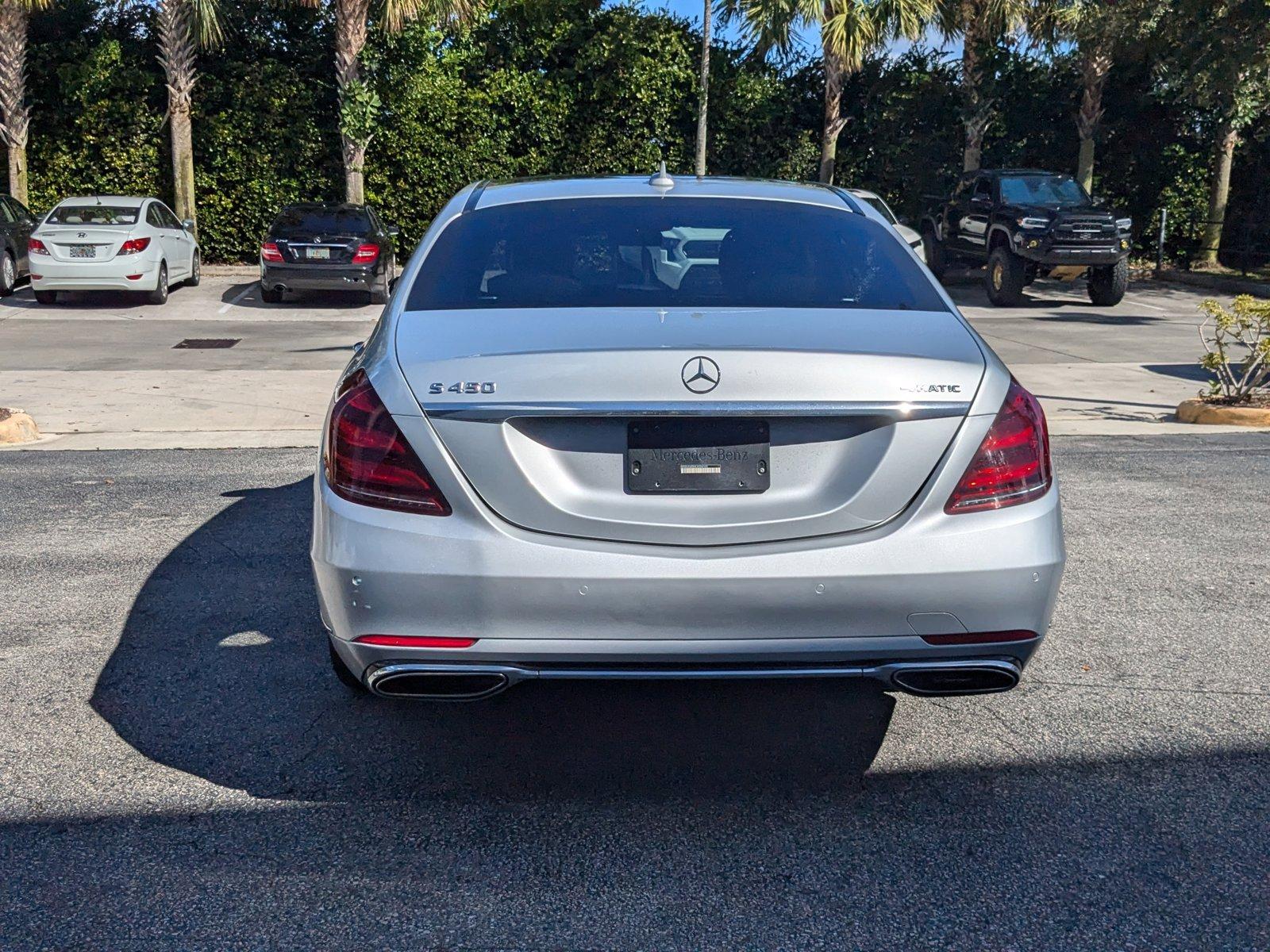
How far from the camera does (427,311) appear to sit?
3.74m

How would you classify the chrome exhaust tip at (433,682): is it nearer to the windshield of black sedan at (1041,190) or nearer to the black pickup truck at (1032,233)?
the black pickup truck at (1032,233)

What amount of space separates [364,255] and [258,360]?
5.58 meters

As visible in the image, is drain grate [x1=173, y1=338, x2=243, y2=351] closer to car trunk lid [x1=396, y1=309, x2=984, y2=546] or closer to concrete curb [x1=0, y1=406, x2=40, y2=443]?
concrete curb [x1=0, y1=406, x2=40, y2=443]

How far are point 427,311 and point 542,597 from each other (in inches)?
36.8

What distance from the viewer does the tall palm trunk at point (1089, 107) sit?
2456cm

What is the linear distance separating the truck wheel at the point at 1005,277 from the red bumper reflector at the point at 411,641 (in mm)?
18494

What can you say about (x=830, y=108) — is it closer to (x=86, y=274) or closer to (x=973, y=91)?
(x=973, y=91)

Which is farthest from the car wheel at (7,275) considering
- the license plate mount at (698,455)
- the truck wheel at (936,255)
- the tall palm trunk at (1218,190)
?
the tall palm trunk at (1218,190)

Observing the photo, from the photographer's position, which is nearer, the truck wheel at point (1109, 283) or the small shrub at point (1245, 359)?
the small shrub at point (1245, 359)

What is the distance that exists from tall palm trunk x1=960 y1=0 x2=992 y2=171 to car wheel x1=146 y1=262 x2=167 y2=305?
1437 centimetres

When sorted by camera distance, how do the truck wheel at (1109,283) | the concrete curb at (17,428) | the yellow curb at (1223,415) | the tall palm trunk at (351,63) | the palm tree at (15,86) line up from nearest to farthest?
1. the concrete curb at (17,428)
2. the yellow curb at (1223,415)
3. the truck wheel at (1109,283)
4. the palm tree at (15,86)
5. the tall palm trunk at (351,63)

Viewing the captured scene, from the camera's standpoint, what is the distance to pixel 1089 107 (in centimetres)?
2508

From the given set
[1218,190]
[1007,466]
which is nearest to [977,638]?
[1007,466]

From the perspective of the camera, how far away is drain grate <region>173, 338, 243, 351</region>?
15703 millimetres
